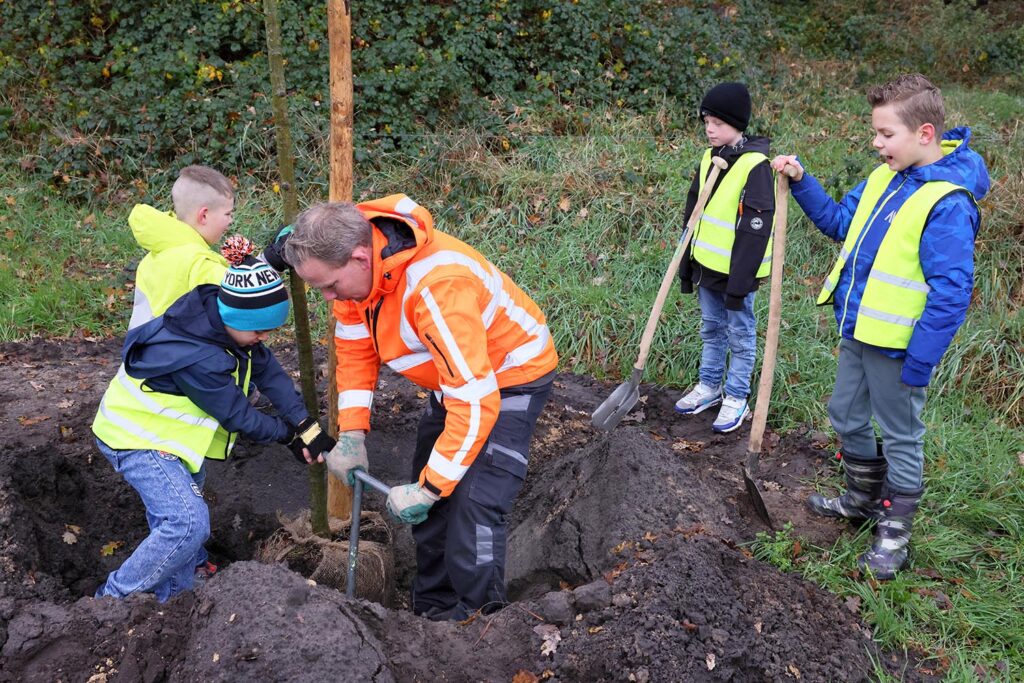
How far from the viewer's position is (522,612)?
9.36ft

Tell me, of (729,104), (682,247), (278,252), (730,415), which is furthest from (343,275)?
(730,415)

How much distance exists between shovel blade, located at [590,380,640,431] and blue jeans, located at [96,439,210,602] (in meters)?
2.03

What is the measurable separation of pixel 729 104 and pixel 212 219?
272cm

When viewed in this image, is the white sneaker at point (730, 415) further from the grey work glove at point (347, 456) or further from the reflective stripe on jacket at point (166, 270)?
the reflective stripe on jacket at point (166, 270)

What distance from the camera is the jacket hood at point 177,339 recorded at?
118 inches

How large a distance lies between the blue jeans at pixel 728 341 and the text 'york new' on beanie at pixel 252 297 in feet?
8.69

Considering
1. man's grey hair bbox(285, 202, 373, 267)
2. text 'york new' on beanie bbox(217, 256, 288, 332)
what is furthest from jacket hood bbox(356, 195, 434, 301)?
text 'york new' on beanie bbox(217, 256, 288, 332)

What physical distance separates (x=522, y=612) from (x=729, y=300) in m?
2.33

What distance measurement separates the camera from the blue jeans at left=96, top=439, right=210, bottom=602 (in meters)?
3.07

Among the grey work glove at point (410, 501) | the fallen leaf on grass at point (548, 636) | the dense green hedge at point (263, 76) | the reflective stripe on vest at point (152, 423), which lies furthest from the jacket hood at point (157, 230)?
the dense green hedge at point (263, 76)

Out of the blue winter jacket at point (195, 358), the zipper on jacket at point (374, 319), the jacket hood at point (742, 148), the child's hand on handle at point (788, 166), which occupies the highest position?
the child's hand on handle at point (788, 166)

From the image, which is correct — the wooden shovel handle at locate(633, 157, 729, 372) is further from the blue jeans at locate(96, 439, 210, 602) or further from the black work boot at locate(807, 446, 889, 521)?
the blue jeans at locate(96, 439, 210, 602)

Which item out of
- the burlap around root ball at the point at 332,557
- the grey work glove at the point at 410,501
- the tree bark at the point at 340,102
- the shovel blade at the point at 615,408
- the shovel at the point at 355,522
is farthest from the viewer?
the shovel blade at the point at 615,408

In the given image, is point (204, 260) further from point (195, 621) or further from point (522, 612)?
point (522, 612)
